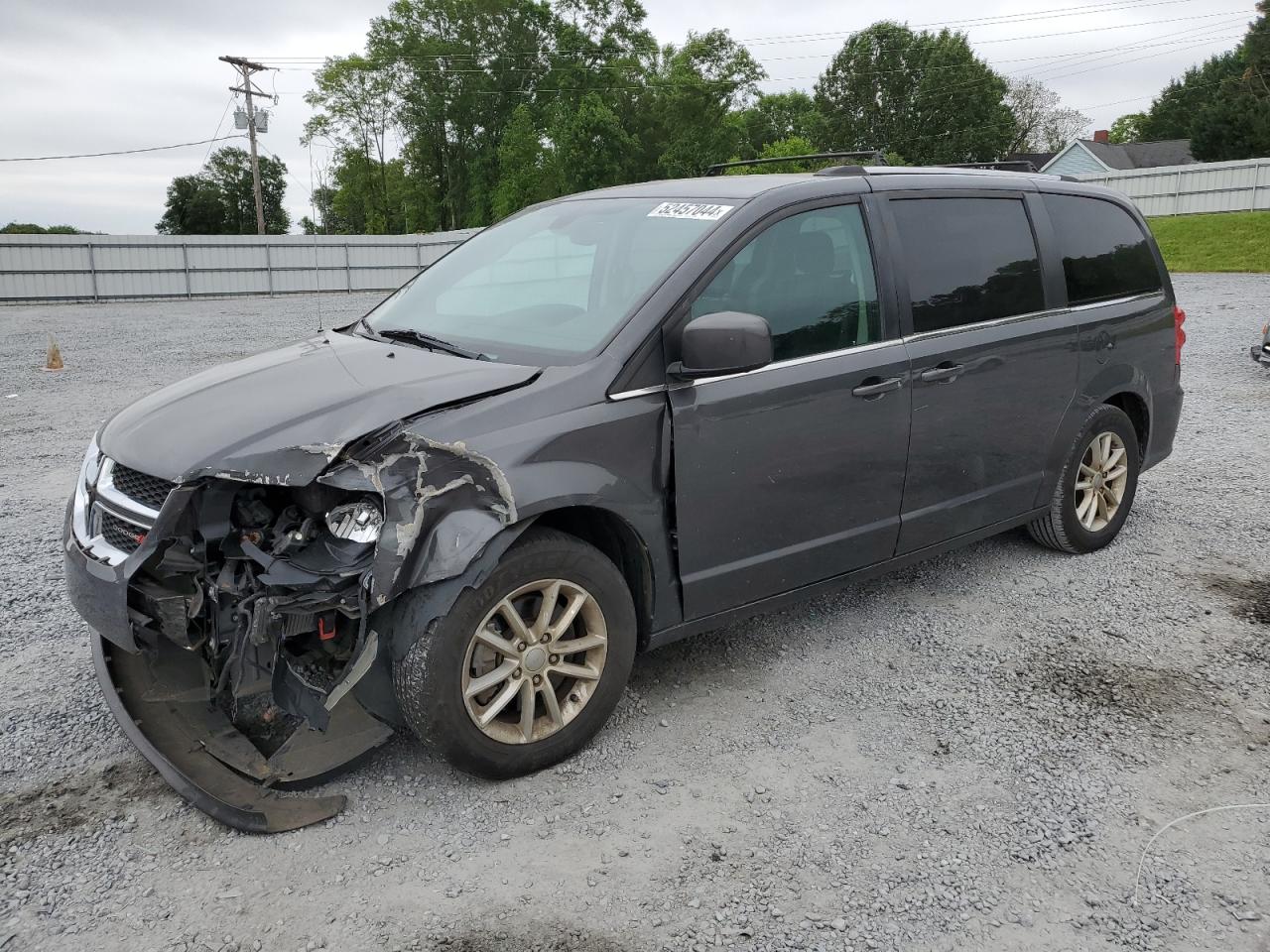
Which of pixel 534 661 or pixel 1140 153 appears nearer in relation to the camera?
pixel 534 661

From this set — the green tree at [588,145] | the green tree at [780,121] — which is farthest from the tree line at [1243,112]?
the green tree at [588,145]

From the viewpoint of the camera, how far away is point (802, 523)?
12.5 ft

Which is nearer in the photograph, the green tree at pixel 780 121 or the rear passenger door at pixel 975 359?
the rear passenger door at pixel 975 359

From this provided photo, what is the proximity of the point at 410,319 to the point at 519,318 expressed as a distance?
62 cm

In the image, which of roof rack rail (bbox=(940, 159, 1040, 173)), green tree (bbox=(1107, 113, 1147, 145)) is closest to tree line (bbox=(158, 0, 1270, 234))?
green tree (bbox=(1107, 113, 1147, 145))

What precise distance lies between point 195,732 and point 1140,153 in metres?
71.4

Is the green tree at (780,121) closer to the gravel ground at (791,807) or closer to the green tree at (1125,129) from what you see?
the green tree at (1125,129)

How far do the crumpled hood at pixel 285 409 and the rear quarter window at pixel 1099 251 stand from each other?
2.97 metres

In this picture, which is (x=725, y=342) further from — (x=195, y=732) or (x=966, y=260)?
(x=195, y=732)

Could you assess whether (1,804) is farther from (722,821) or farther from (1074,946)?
(1074,946)

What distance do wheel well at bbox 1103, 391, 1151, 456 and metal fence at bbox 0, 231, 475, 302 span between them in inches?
921

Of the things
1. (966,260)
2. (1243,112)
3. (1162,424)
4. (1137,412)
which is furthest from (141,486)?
(1243,112)

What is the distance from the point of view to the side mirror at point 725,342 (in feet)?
10.6

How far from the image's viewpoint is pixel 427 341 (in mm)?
3840
